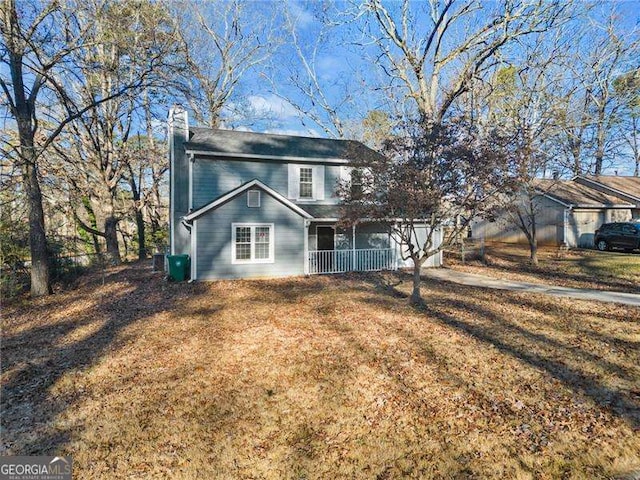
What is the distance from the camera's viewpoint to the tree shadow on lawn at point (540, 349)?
4.50 m

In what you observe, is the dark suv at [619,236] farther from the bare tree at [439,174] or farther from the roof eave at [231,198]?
the roof eave at [231,198]

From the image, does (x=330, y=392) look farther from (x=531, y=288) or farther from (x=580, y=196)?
(x=580, y=196)

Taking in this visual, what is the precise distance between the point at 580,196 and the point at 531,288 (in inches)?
704

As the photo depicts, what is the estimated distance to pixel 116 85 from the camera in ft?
43.0

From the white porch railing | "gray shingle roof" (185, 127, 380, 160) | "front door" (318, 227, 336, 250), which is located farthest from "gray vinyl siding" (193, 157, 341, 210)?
the white porch railing

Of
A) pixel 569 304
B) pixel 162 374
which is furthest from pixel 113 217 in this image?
pixel 569 304

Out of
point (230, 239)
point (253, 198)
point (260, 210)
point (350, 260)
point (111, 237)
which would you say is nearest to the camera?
point (230, 239)

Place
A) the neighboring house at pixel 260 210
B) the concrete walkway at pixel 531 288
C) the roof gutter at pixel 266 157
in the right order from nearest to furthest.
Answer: the concrete walkway at pixel 531 288, the neighboring house at pixel 260 210, the roof gutter at pixel 266 157

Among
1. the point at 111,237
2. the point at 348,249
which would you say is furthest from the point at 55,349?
the point at 111,237

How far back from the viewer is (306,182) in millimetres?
15734

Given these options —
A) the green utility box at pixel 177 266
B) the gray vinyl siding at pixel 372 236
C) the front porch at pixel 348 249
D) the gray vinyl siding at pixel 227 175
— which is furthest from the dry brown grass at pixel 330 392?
the gray vinyl siding at pixel 372 236

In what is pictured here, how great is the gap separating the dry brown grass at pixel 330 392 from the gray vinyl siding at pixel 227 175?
665cm

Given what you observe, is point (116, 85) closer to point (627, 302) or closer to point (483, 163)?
point (483, 163)

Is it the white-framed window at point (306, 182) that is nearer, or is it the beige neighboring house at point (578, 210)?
the white-framed window at point (306, 182)
